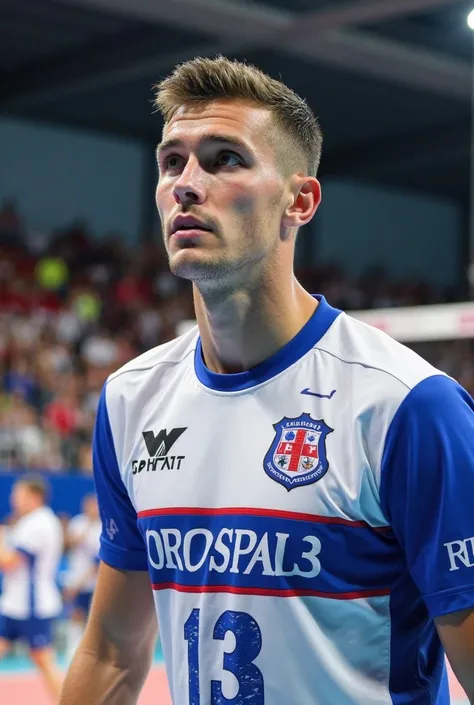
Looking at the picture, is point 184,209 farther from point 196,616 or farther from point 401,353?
point 196,616

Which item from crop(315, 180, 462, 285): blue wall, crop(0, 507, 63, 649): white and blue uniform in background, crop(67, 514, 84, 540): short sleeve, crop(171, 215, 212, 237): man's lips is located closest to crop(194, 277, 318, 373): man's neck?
crop(171, 215, 212, 237): man's lips

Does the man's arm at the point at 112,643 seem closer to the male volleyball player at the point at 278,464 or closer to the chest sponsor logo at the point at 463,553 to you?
the male volleyball player at the point at 278,464

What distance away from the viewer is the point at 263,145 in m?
2.15

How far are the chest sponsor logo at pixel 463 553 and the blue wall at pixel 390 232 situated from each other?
1960 centimetres

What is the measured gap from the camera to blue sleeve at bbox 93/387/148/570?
242 cm

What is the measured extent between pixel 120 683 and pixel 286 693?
52cm

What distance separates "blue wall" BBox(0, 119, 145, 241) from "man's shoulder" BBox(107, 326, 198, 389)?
1627 cm

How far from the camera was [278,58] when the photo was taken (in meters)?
16.0

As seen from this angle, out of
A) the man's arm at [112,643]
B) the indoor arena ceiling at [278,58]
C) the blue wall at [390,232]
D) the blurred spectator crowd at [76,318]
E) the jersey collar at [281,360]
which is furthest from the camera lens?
the blue wall at [390,232]

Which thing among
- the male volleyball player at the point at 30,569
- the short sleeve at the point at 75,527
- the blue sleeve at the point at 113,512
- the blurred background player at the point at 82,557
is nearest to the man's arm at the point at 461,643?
the blue sleeve at the point at 113,512

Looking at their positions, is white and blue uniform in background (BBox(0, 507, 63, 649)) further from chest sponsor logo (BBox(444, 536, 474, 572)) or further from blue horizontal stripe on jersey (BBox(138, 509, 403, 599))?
chest sponsor logo (BBox(444, 536, 474, 572))

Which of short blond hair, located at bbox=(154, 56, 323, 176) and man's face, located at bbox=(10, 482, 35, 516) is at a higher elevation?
short blond hair, located at bbox=(154, 56, 323, 176)

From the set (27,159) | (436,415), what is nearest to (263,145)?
(436,415)

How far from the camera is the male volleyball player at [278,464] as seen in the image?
197 cm
